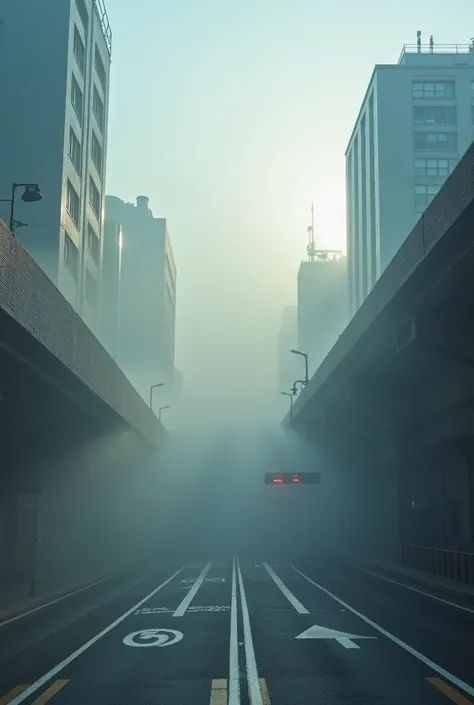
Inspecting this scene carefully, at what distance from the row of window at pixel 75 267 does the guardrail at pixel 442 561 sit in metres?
32.7

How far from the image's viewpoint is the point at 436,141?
107000 mm

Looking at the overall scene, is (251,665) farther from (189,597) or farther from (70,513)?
(70,513)

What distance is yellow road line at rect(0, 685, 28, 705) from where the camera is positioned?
11.9m

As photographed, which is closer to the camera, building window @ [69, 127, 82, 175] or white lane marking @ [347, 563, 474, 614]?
white lane marking @ [347, 563, 474, 614]

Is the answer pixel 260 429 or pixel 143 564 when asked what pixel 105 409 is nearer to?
pixel 143 564

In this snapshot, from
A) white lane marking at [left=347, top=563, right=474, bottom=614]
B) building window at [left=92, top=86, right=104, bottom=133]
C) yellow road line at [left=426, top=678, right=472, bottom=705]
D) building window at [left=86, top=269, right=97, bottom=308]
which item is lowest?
white lane marking at [left=347, top=563, right=474, bottom=614]

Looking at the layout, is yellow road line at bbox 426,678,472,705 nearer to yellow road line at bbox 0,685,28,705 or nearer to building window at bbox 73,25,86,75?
yellow road line at bbox 0,685,28,705

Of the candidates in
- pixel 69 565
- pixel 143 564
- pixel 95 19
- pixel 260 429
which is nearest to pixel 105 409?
pixel 69 565

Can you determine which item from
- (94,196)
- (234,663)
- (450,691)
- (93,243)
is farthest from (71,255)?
(450,691)

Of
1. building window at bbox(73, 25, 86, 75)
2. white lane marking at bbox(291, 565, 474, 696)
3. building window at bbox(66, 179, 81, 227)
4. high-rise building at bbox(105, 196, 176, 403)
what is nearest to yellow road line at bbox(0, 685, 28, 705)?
white lane marking at bbox(291, 565, 474, 696)

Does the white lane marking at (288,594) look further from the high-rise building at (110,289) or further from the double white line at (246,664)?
the high-rise building at (110,289)

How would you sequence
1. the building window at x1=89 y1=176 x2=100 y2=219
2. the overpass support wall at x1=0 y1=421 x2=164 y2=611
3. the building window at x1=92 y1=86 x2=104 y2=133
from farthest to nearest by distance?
the building window at x1=92 y1=86 x2=104 y2=133 → the building window at x1=89 y1=176 x2=100 y2=219 → the overpass support wall at x1=0 y1=421 x2=164 y2=611

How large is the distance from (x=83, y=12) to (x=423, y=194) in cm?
5313

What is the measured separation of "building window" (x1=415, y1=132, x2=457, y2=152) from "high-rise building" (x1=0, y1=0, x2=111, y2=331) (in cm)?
5272
